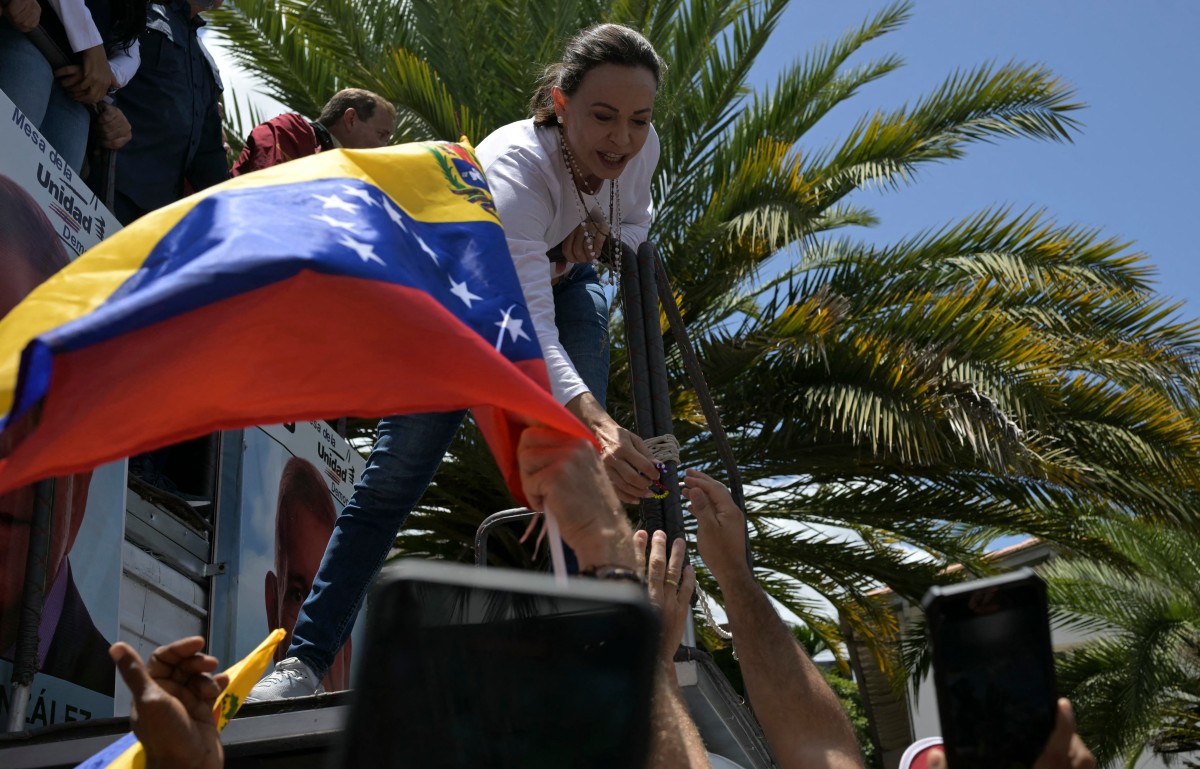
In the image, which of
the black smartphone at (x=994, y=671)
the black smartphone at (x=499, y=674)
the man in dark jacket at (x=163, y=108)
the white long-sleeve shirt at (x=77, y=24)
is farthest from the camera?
the man in dark jacket at (x=163, y=108)

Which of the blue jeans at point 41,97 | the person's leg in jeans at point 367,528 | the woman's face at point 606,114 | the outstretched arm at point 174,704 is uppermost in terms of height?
A: the blue jeans at point 41,97

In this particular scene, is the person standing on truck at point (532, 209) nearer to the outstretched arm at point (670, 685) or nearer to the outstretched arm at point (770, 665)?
the outstretched arm at point (770, 665)

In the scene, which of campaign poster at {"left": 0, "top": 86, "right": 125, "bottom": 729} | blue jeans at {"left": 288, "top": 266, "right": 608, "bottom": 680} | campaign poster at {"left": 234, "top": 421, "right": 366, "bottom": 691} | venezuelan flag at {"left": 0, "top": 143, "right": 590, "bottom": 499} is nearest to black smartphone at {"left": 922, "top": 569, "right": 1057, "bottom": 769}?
venezuelan flag at {"left": 0, "top": 143, "right": 590, "bottom": 499}

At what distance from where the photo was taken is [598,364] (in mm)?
3252

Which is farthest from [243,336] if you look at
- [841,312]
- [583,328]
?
[841,312]

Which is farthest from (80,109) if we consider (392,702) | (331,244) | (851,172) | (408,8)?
(851,172)

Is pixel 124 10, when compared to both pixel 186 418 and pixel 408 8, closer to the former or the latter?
pixel 186 418

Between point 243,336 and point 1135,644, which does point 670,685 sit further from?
point 1135,644

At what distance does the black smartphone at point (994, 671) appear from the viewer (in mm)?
1163

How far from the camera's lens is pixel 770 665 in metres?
2.28

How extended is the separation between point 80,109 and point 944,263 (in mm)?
7052

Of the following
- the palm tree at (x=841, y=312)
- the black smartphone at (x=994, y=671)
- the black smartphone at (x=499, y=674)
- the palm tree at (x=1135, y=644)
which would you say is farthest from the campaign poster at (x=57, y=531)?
the palm tree at (x=1135, y=644)

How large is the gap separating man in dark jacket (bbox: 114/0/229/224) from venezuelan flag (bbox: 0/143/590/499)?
269cm

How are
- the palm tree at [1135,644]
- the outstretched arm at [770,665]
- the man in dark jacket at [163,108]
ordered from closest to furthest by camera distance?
the outstretched arm at [770,665] → the man in dark jacket at [163,108] → the palm tree at [1135,644]
